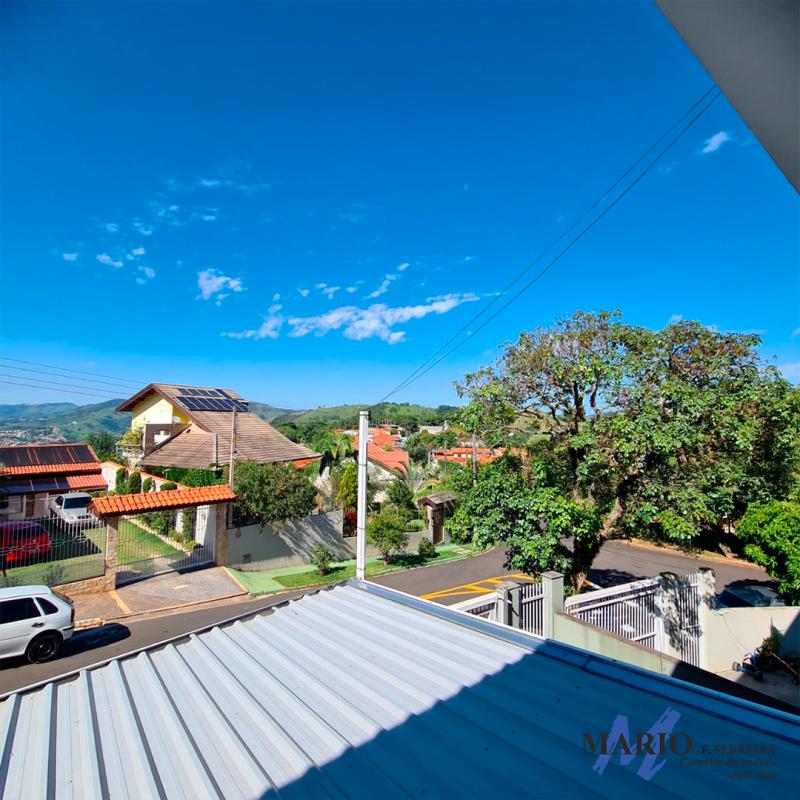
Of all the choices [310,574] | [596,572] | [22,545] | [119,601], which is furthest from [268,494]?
[596,572]

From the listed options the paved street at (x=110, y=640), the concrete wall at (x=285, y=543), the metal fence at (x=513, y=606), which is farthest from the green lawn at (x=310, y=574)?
the metal fence at (x=513, y=606)

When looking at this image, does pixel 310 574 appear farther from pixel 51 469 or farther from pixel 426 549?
pixel 51 469

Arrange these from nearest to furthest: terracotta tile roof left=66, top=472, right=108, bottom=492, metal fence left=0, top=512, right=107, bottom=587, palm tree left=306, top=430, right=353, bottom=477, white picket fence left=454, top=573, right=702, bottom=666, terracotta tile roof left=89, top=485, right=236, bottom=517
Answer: white picket fence left=454, top=573, right=702, bottom=666 → metal fence left=0, top=512, right=107, bottom=587 → terracotta tile roof left=89, top=485, right=236, bottom=517 → palm tree left=306, top=430, right=353, bottom=477 → terracotta tile roof left=66, top=472, right=108, bottom=492

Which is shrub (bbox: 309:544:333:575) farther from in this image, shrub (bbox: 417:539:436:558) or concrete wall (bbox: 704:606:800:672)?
concrete wall (bbox: 704:606:800:672)

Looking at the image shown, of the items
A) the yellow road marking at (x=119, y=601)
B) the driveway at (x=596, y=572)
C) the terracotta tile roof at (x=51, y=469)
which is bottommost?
the driveway at (x=596, y=572)

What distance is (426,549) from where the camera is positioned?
64.5 ft

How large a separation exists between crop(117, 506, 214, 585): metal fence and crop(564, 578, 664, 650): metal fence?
38.8 feet

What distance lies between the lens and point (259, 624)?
4.82 meters

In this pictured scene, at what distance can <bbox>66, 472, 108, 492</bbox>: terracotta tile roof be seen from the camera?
72.6ft

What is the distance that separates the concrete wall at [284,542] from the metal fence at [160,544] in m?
0.92

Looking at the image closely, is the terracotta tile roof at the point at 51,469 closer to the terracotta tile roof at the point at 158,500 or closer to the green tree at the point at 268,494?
the terracotta tile roof at the point at 158,500

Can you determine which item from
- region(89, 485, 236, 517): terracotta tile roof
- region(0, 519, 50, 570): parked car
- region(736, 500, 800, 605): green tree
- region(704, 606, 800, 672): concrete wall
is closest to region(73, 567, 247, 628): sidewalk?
region(0, 519, 50, 570): parked car

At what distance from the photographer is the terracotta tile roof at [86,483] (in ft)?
72.6

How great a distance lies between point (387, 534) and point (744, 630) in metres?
10.7
